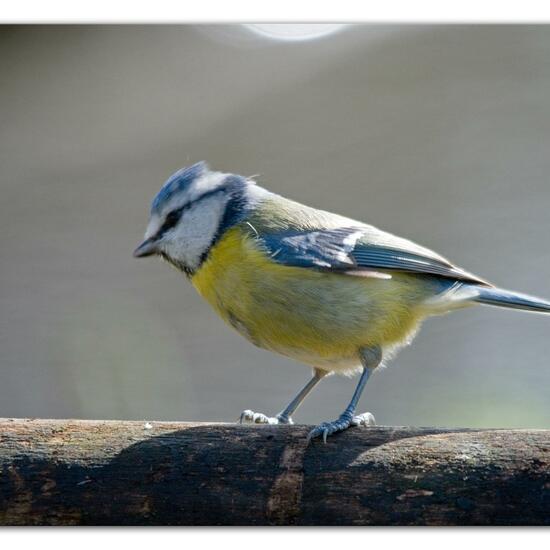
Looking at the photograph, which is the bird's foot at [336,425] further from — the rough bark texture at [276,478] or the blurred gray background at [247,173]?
the blurred gray background at [247,173]

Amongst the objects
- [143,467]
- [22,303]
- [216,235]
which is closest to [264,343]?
[216,235]

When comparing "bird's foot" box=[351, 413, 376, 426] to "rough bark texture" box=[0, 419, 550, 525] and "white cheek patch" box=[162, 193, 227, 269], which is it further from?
"white cheek patch" box=[162, 193, 227, 269]

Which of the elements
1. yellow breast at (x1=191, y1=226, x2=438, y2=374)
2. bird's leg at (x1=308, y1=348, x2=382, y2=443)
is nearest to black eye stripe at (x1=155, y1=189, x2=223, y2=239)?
yellow breast at (x1=191, y1=226, x2=438, y2=374)

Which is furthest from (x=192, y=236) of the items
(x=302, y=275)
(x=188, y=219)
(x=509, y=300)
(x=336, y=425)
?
(x=509, y=300)

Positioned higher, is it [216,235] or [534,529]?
[216,235]

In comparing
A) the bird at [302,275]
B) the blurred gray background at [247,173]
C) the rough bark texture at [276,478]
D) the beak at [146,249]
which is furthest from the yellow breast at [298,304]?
the blurred gray background at [247,173]

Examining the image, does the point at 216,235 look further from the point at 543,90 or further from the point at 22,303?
the point at 543,90
